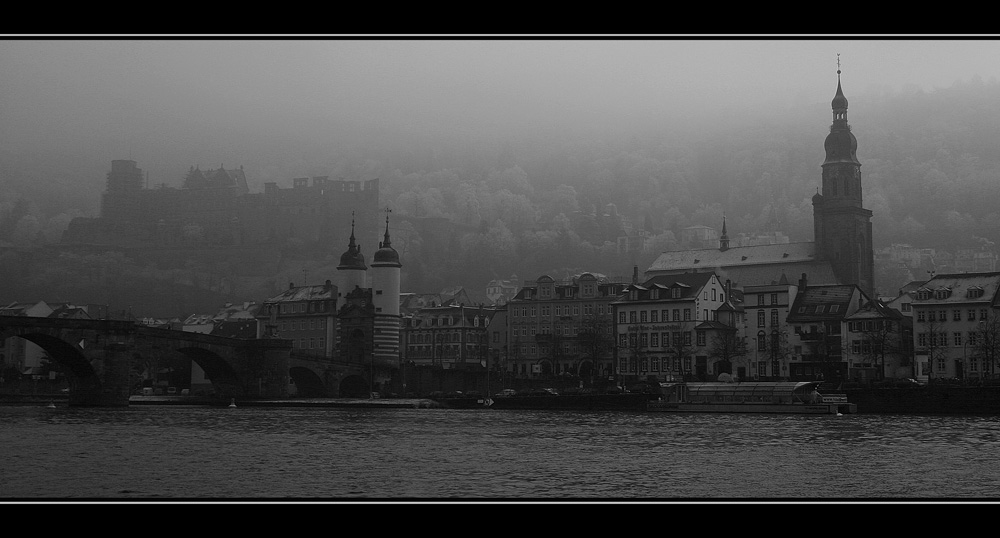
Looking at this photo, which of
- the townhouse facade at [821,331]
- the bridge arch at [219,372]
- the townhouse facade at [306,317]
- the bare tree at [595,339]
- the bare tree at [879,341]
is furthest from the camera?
the townhouse facade at [306,317]

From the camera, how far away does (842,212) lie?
13775 cm

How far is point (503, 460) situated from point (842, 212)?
110592mm

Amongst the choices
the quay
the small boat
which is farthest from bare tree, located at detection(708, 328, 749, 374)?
the quay

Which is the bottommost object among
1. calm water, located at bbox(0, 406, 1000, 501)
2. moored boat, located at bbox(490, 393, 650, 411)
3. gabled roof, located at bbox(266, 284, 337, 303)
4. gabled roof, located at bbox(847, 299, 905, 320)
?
calm water, located at bbox(0, 406, 1000, 501)

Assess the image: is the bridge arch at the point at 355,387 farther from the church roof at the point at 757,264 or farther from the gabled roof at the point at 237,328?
the church roof at the point at 757,264

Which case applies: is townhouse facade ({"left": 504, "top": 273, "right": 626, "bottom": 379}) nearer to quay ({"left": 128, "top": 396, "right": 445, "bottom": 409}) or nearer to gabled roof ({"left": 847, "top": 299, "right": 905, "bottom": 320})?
quay ({"left": 128, "top": 396, "right": 445, "bottom": 409})

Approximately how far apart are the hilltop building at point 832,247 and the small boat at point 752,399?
5876 cm

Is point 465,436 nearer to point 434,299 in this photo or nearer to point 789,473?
point 789,473

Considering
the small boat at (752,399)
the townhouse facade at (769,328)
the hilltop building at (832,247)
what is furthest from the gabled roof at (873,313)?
the hilltop building at (832,247)

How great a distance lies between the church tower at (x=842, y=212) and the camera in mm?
136500

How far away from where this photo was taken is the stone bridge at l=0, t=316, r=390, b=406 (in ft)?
A: 258

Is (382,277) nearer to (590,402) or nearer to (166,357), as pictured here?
(166,357)

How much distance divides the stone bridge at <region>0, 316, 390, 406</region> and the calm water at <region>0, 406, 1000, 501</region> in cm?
1893
